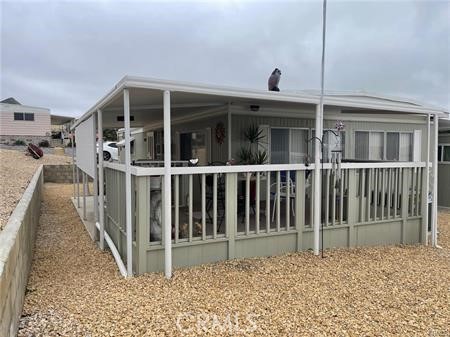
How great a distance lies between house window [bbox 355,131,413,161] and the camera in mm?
8961

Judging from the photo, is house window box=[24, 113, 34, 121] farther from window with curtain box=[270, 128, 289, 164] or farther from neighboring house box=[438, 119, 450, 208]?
neighboring house box=[438, 119, 450, 208]

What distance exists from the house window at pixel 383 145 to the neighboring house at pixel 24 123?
82.4 ft

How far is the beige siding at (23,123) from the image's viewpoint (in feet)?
90.0

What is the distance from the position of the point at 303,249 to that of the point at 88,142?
A: 3.80 metres

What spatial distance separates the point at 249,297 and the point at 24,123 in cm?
2975

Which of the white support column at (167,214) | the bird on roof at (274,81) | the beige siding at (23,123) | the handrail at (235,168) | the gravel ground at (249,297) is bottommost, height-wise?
the gravel ground at (249,297)

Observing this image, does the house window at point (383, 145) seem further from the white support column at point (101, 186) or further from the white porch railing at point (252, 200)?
the white support column at point (101, 186)

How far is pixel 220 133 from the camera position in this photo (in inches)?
288

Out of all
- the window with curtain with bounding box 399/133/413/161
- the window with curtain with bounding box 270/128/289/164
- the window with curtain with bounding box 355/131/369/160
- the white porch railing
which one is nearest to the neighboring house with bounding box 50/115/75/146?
the window with curtain with bounding box 270/128/289/164

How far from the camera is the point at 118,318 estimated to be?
110 inches

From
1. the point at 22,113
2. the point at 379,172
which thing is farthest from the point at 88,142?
the point at 22,113

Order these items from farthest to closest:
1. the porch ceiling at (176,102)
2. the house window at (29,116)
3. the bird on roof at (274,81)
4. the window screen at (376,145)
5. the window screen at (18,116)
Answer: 1. the house window at (29,116)
2. the window screen at (18,116)
3. the window screen at (376,145)
4. the bird on roof at (274,81)
5. the porch ceiling at (176,102)

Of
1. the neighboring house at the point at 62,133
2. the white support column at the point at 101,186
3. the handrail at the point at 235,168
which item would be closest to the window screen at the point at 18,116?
the neighboring house at the point at 62,133

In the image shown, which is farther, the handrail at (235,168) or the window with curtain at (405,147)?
the window with curtain at (405,147)
